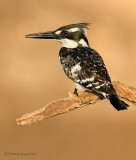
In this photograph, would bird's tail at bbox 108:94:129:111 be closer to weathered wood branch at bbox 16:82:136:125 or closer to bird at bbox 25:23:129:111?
bird at bbox 25:23:129:111

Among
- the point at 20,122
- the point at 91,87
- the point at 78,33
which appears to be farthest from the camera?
the point at 78,33

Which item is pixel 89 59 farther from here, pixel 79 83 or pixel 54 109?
pixel 54 109

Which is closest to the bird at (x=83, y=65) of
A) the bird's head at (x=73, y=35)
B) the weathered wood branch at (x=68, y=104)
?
the bird's head at (x=73, y=35)

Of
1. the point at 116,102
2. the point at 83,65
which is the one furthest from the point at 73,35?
the point at 116,102

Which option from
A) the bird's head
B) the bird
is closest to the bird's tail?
the bird

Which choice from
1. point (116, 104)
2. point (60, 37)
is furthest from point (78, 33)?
point (116, 104)

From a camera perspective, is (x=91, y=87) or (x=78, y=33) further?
(x=78, y=33)
